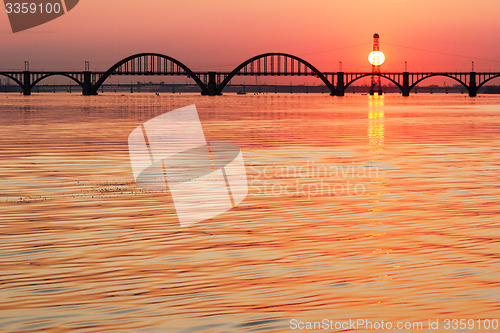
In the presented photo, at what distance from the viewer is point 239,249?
39.4 ft

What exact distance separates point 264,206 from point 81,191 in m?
4.78

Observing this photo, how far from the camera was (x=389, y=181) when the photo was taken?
21188 mm

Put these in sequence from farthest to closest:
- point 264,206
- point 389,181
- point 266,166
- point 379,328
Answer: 1. point 266,166
2. point 389,181
3. point 264,206
4. point 379,328

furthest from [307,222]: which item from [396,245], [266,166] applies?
[266,166]

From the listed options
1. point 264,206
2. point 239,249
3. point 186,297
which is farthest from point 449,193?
point 186,297

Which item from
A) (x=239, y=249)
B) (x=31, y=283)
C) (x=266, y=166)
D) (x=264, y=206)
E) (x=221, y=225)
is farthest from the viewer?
(x=266, y=166)

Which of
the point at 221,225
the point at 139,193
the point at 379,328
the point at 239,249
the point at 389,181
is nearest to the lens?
the point at 379,328

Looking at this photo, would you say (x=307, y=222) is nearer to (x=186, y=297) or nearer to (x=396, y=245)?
(x=396, y=245)

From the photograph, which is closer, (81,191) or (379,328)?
(379,328)

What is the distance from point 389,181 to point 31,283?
1304cm

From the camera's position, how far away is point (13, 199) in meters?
17.4

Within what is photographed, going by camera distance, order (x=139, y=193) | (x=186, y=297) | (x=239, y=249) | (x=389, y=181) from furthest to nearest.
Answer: (x=389, y=181), (x=139, y=193), (x=239, y=249), (x=186, y=297)

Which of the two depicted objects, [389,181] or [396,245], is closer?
[396,245]

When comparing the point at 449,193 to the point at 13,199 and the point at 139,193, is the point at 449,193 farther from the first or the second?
the point at 13,199
